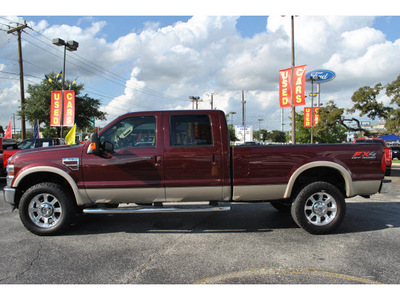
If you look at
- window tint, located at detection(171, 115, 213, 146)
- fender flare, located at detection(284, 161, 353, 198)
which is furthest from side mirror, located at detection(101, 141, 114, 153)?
fender flare, located at detection(284, 161, 353, 198)

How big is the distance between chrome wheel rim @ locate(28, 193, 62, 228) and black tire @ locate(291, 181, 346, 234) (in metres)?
3.78

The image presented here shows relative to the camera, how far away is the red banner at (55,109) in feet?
58.5

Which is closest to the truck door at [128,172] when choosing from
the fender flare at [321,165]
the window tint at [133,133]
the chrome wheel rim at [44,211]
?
the window tint at [133,133]

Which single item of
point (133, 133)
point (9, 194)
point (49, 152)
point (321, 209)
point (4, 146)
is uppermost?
point (133, 133)

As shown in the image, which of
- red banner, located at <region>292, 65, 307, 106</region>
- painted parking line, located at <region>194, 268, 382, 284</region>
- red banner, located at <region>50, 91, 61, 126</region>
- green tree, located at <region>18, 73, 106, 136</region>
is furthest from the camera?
green tree, located at <region>18, 73, 106, 136</region>

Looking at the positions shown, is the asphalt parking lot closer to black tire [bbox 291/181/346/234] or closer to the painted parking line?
the painted parking line

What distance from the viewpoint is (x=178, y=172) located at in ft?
14.4

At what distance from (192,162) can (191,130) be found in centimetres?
52

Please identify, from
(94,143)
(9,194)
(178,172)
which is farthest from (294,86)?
(9,194)

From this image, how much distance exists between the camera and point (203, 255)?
3682mm

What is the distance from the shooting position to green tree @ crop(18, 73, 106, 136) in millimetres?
24266

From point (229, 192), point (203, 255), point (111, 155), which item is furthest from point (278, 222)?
point (111, 155)

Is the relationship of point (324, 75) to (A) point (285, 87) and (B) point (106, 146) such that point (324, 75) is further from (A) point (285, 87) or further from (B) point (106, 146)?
(B) point (106, 146)

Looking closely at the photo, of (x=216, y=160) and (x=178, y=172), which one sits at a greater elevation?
(x=216, y=160)
